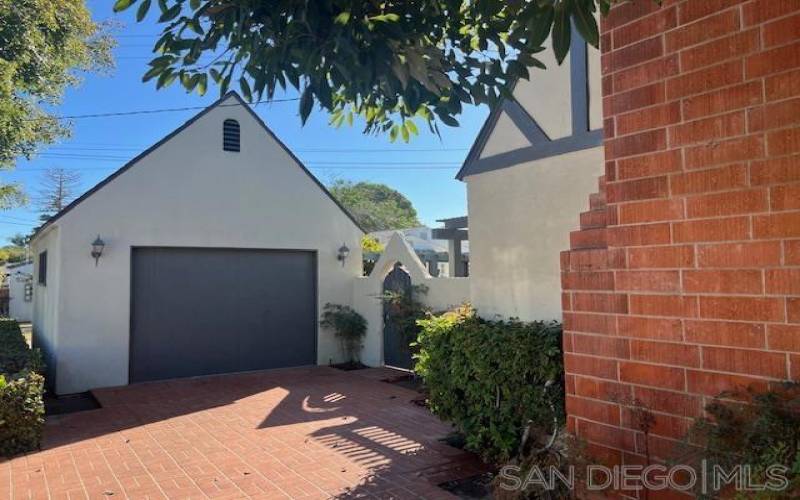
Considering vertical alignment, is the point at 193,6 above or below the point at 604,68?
above

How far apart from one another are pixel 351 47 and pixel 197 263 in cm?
918

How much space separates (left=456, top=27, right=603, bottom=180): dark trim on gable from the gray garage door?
600 cm

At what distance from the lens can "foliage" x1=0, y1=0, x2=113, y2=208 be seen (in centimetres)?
939

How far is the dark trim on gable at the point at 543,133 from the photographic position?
5285mm

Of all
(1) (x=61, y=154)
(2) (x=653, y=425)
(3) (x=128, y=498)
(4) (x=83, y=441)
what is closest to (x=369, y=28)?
(2) (x=653, y=425)

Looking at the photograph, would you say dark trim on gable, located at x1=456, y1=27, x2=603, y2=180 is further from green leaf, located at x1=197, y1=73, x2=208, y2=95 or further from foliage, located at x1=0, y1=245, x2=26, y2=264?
foliage, located at x1=0, y1=245, x2=26, y2=264

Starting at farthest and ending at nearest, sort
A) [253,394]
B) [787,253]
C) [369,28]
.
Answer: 1. [253,394]
2. [369,28]
3. [787,253]

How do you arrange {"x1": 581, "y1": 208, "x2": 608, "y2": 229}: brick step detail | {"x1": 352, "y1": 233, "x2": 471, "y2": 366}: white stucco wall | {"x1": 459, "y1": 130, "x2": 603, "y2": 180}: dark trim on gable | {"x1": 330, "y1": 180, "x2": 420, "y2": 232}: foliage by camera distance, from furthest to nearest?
{"x1": 330, "y1": 180, "x2": 420, "y2": 232}: foliage → {"x1": 352, "y1": 233, "x2": 471, "y2": 366}: white stucco wall → {"x1": 459, "y1": 130, "x2": 603, "y2": 180}: dark trim on gable → {"x1": 581, "y1": 208, "x2": 608, "y2": 229}: brick step detail

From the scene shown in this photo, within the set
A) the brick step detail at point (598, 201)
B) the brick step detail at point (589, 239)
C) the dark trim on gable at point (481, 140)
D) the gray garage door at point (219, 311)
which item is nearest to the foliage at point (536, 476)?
the brick step detail at point (589, 239)

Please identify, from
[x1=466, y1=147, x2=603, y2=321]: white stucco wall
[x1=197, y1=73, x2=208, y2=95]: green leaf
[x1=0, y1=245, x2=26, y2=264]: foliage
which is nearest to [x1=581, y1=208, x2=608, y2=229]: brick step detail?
[x1=197, y1=73, x2=208, y2=95]: green leaf

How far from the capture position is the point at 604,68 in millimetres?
2416

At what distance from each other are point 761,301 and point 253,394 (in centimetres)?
824

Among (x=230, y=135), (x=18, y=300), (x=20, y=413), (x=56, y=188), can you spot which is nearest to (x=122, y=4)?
(x=20, y=413)

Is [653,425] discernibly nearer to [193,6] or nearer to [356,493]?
[193,6]
